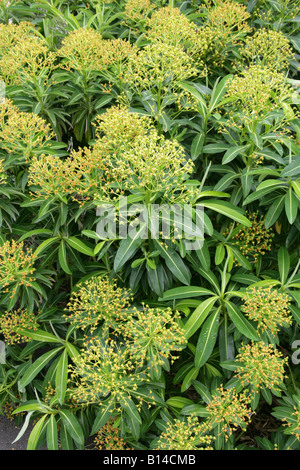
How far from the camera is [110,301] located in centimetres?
252

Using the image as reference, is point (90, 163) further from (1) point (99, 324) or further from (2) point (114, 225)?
(1) point (99, 324)

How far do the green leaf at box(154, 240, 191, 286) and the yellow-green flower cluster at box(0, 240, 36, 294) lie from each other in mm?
789

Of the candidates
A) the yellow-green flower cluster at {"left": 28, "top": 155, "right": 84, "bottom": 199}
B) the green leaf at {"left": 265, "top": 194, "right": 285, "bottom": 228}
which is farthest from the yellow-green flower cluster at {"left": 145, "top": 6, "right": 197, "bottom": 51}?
the green leaf at {"left": 265, "top": 194, "right": 285, "bottom": 228}

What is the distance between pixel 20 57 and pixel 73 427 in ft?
7.97

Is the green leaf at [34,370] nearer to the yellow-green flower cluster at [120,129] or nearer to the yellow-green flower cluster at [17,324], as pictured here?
the yellow-green flower cluster at [17,324]

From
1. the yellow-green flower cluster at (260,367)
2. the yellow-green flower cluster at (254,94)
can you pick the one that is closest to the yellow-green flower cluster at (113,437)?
the yellow-green flower cluster at (260,367)

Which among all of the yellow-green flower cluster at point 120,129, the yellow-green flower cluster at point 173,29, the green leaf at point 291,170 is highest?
the yellow-green flower cluster at point 173,29

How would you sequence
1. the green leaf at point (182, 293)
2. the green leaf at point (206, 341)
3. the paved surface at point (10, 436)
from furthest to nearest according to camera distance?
1. the paved surface at point (10, 436)
2. the green leaf at point (182, 293)
3. the green leaf at point (206, 341)

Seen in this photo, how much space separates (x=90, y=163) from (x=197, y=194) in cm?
65

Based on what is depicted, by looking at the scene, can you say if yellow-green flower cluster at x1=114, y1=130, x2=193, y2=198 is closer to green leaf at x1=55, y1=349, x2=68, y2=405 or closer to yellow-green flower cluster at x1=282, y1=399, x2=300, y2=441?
green leaf at x1=55, y1=349, x2=68, y2=405

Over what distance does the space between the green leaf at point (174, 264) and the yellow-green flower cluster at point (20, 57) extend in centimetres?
152

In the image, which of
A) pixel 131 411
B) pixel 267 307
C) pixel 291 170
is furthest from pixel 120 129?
pixel 131 411

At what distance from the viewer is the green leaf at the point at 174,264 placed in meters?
2.42
